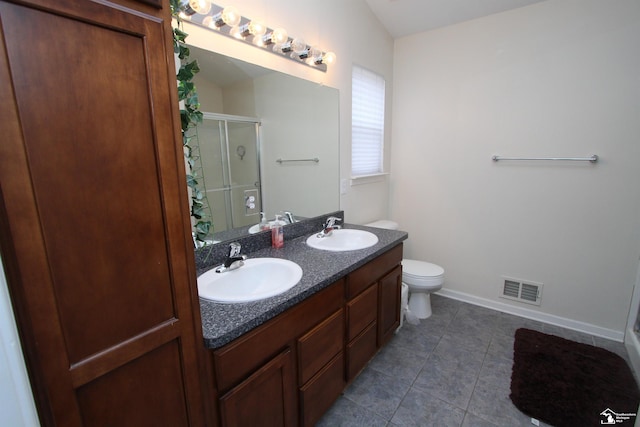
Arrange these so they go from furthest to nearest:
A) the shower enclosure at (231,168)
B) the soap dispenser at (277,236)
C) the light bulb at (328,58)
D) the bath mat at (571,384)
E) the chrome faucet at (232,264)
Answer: the light bulb at (328,58) → the soap dispenser at (277,236) → the bath mat at (571,384) → the shower enclosure at (231,168) → the chrome faucet at (232,264)

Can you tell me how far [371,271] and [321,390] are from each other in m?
0.65

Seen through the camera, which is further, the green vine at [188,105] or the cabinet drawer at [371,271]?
the cabinet drawer at [371,271]

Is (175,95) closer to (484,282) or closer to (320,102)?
(320,102)

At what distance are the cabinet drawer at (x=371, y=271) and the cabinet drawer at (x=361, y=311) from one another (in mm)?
41

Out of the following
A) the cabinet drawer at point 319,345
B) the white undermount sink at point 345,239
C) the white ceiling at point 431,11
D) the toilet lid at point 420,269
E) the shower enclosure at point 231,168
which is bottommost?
the toilet lid at point 420,269

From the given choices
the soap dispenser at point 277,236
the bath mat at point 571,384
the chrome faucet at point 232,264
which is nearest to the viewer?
the chrome faucet at point 232,264

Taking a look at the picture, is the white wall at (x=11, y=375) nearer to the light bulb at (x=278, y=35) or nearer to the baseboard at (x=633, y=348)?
the light bulb at (x=278, y=35)

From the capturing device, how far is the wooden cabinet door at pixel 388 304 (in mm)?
1862

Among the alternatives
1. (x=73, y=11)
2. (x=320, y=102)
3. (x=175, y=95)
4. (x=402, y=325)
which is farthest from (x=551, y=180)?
(x=73, y=11)

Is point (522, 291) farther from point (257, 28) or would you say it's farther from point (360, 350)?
point (257, 28)

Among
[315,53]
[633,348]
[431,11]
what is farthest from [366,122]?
[633,348]

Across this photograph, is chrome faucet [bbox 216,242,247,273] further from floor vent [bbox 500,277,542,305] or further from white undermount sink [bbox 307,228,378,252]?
floor vent [bbox 500,277,542,305]

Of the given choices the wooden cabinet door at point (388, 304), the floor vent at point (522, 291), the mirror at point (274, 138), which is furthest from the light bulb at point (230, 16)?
the floor vent at point (522, 291)

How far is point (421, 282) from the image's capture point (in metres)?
2.38
